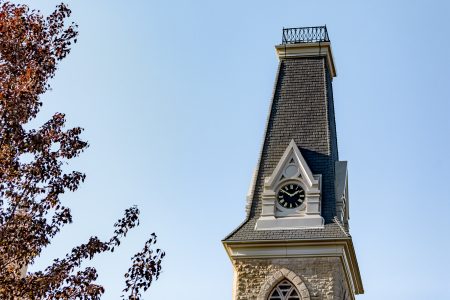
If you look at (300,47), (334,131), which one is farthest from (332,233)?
(300,47)

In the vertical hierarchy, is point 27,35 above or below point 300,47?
below

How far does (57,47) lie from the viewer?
39.3 ft

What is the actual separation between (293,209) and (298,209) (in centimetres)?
16

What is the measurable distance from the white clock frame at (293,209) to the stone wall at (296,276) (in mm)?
1189

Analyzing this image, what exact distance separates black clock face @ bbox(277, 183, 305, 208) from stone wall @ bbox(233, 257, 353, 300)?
2035mm

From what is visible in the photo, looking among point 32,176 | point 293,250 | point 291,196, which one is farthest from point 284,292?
point 32,176

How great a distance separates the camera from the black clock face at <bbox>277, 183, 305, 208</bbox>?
27031mm

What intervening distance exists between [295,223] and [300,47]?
25.7ft

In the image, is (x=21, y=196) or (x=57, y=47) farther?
(x=57, y=47)

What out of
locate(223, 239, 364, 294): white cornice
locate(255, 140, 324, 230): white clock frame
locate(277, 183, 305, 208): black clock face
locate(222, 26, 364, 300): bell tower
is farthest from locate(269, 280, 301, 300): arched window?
locate(277, 183, 305, 208): black clock face

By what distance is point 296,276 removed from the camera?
25344 mm

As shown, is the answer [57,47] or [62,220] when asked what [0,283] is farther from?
[57,47]

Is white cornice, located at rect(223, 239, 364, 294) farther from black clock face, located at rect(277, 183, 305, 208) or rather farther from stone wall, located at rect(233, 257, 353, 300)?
black clock face, located at rect(277, 183, 305, 208)

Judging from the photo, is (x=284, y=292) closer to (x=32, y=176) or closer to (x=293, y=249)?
(x=293, y=249)
